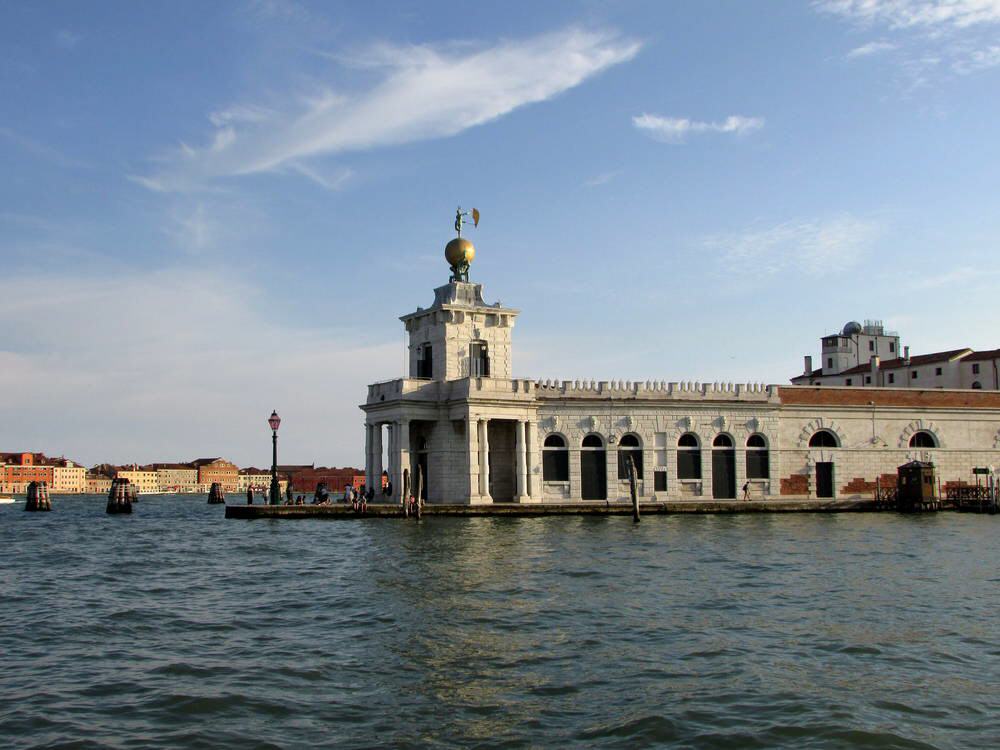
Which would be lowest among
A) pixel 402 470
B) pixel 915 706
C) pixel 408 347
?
Answer: pixel 915 706

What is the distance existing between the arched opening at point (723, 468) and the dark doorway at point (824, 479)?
455 cm

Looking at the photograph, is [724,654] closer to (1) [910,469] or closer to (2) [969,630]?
(2) [969,630]

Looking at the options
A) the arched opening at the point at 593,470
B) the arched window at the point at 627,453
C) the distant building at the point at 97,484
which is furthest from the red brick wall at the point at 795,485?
the distant building at the point at 97,484

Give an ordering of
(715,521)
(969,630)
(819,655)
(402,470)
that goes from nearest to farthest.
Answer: (819,655)
(969,630)
(715,521)
(402,470)

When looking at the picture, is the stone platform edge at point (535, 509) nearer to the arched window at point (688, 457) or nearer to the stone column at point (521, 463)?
the stone column at point (521, 463)

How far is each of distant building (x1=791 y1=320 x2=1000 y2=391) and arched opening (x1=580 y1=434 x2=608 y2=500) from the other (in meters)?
24.9

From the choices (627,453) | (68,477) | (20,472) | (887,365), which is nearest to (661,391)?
(627,453)

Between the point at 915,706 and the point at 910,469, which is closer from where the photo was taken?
the point at 915,706

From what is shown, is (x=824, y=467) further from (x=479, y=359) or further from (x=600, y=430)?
(x=479, y=359)

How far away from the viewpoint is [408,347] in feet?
157

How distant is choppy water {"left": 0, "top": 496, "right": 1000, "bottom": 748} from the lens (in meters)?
10.3

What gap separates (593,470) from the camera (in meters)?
45.6

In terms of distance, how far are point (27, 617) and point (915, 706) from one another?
13328mm

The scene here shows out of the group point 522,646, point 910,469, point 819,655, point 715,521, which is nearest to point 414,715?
point 522,646
